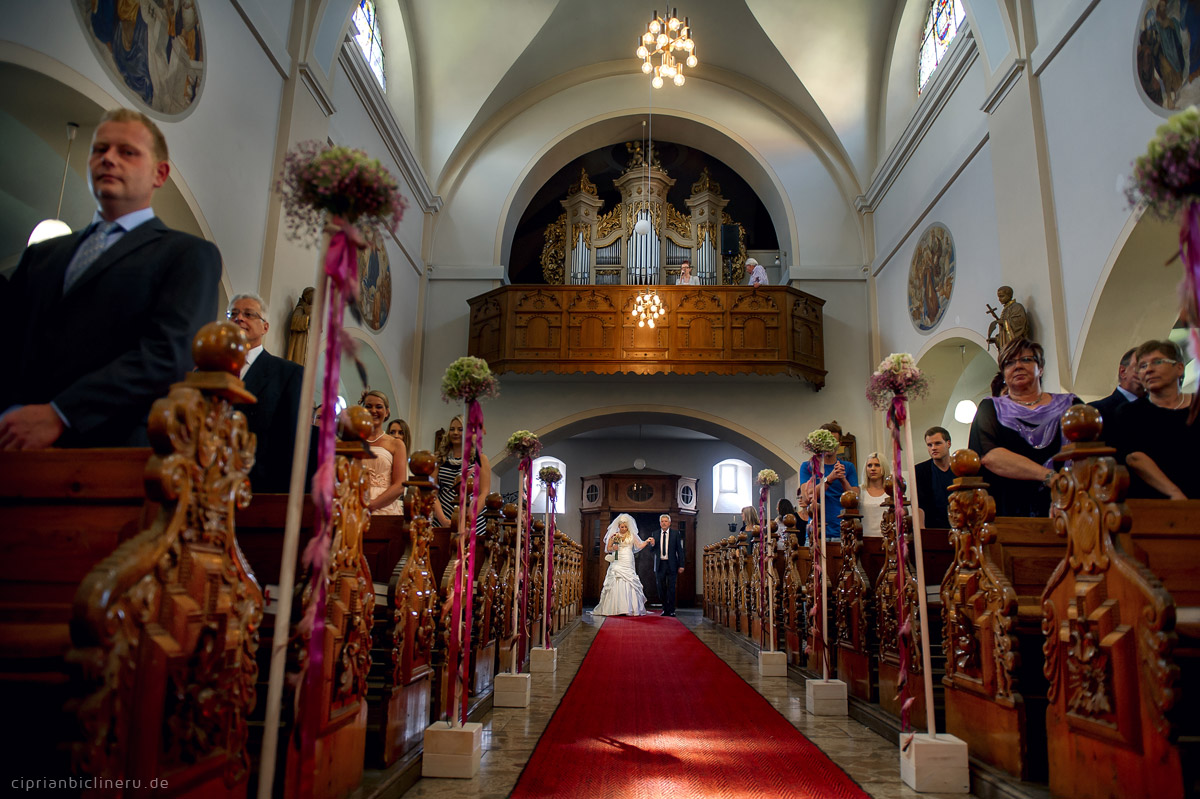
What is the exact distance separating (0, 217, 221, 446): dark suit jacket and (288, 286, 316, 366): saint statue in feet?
18.1

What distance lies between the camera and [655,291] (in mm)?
11539

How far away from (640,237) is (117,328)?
12.0m

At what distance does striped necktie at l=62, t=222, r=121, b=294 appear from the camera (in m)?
1.96

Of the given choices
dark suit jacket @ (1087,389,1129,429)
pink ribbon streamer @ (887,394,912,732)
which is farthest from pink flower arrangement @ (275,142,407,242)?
dark suit jacket @ (1087,389,1129,429)

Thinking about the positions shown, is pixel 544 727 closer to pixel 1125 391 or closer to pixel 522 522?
pixel 522 522

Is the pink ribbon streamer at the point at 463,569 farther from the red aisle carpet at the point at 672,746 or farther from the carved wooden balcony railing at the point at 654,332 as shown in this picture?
the carved wooden balcony railing at the point at 654,332

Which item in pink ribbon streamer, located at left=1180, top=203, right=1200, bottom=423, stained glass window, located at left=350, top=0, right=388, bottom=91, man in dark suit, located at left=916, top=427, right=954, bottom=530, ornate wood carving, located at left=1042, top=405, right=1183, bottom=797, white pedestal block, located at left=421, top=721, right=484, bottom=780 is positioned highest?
stained glass window, located at left=350, top=0, right=388, bottom=91

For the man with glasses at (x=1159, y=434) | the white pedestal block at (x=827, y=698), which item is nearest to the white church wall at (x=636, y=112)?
the man with glasses at (x=1159, y=434)

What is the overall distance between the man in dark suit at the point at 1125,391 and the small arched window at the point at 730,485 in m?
14.3

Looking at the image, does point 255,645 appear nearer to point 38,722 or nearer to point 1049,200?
point 38,722

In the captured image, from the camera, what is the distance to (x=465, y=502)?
3396 mm

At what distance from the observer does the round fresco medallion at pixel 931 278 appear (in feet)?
30.1

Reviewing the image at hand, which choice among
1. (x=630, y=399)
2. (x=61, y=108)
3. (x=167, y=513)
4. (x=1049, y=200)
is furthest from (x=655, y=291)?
(x=167, y=513)

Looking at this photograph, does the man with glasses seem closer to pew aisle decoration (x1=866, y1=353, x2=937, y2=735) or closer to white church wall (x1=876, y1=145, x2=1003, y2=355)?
pew aisle decoration (x1=866, y1=353, x2=937, y2=735)
